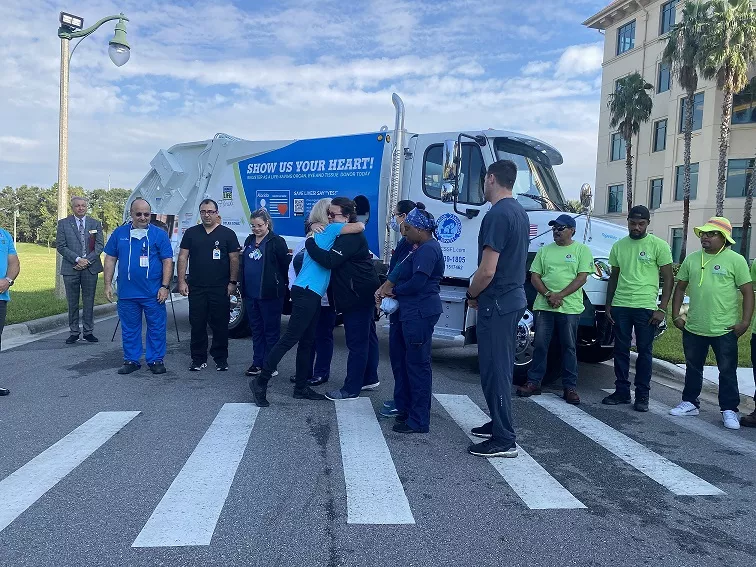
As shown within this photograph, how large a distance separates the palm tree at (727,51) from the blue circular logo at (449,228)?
23.1 metres

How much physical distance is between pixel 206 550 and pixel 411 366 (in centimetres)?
244

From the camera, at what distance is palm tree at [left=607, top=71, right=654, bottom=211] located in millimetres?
31656

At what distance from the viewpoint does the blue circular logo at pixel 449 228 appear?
767 centimetres

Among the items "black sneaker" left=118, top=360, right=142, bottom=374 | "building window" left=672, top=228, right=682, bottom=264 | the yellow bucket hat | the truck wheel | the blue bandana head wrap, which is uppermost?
"building window" left=672, top=228, right=682, bottom=264

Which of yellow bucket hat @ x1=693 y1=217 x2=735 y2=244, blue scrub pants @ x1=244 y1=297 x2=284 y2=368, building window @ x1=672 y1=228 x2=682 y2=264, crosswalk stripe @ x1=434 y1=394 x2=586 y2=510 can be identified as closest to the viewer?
crosswalk stripe @ x1=434 y1=394 x2=586 y2=510

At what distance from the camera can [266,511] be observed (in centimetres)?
362

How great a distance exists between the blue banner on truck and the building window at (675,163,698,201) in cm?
2608

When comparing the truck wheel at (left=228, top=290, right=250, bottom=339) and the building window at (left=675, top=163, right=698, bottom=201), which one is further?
the building window at (left=675, top=163, right=698, bottom=201)

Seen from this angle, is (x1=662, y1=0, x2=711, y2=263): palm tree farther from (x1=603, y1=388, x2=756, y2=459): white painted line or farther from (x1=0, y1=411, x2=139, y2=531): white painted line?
(x1=0, y1=411, x2=139, y2=531): white painted line

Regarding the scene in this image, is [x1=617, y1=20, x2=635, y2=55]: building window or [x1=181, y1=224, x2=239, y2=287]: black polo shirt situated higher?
[x1=617, y1=20, x2=635, y2=55]: building window

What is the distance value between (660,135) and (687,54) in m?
6.49

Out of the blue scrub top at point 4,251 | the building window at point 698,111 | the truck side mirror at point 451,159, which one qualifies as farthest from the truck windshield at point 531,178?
the building window at point 698,111

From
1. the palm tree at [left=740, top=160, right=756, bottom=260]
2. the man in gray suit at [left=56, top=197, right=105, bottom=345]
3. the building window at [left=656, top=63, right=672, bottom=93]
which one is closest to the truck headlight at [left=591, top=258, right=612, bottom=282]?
the man in gray suit at [left=56, top=197, right=105, bottom=345]

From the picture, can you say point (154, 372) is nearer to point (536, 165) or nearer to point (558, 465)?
point (558, 465)
